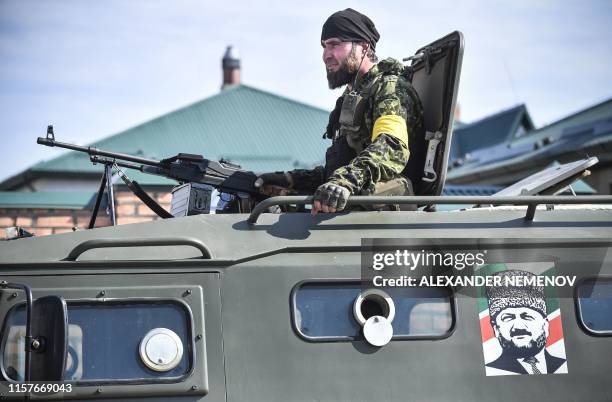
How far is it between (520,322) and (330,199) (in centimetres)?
96

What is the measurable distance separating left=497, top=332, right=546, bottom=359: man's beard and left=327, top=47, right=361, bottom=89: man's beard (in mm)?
2009

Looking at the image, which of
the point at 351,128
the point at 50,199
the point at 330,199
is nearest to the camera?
the point at 330,199

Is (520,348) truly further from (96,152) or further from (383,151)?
(96,152)

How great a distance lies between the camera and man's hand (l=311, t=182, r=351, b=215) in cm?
397

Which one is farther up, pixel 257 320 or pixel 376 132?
pixel 376 132

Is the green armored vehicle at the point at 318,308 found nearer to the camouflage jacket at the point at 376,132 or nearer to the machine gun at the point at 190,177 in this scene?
the camouflage jacket at the point at 376,132

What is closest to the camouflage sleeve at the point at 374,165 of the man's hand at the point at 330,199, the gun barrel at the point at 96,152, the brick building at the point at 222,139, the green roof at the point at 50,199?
the man's hand at the point at 330,199

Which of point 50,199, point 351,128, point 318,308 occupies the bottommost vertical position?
point 318,308

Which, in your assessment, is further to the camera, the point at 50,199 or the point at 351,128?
the point at 50,199

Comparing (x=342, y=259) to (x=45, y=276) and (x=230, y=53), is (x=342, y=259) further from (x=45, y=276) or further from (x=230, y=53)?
(x=230, y=53)

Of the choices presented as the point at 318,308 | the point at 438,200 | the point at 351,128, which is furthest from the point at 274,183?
the point at 318,308

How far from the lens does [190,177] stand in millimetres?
5199

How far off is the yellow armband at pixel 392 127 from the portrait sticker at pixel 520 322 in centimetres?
98

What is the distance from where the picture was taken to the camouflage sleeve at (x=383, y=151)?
428 cm
